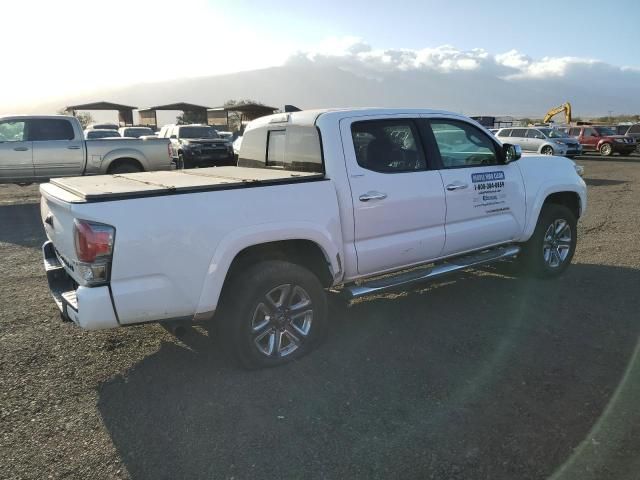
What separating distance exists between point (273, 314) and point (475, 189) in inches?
92.5

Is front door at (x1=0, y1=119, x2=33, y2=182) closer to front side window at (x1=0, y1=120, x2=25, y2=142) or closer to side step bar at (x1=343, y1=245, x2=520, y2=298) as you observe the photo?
front side window at (x1=0, y1=120, x2=25, y2=142)

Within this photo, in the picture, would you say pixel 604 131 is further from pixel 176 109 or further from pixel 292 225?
pixel 176 109

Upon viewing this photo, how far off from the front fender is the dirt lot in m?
0.67

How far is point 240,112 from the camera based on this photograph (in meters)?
51.4

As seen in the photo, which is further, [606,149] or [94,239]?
[606,149]

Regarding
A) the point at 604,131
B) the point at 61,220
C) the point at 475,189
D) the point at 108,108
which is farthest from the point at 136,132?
the point at 61,220

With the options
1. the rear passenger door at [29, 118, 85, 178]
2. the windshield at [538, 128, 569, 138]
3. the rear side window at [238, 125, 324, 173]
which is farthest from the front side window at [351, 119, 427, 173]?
the windshield at [538, 128, 569, 138]

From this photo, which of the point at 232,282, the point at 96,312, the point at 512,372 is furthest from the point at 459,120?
the point at 96,312

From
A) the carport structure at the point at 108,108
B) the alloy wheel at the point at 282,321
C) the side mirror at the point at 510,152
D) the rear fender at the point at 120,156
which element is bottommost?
the alloy wheel at the point at 282,321

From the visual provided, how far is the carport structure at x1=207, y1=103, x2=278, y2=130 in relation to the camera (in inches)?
1794

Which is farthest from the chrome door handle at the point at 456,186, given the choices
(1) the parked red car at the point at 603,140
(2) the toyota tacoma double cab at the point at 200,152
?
(1) the parked red car at the point at 603,140

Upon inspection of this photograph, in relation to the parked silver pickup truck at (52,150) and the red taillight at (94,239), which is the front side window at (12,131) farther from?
the red taillight at (94,239)

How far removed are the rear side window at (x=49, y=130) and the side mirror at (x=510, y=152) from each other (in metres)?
10.4

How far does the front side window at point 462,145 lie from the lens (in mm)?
4875
